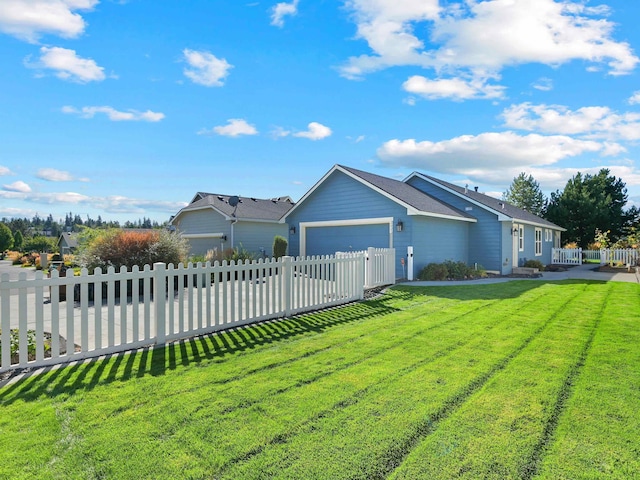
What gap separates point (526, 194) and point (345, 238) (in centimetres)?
4577

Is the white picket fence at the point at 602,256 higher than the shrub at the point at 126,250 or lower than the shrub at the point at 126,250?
lower

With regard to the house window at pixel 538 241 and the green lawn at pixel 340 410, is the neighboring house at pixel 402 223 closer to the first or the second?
the house window at pixel 538 241

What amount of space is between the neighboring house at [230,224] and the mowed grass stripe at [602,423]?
16338mm

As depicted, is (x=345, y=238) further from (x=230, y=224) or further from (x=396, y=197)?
(x=230, y=224)

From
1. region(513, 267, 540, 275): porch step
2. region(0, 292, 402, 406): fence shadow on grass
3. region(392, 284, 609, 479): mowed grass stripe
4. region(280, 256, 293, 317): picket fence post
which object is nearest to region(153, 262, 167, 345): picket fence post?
region(0, 292, 402, 406): fence shadow on grass

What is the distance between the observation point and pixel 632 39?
34.9 ft

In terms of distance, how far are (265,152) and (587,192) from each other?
2984 centimetres

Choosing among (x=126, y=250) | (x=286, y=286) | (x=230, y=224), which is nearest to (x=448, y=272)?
(x=286, y=286)

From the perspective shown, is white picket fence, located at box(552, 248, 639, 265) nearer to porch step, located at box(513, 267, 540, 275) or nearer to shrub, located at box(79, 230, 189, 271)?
porch step, located at box(513, 267, 540, 275)

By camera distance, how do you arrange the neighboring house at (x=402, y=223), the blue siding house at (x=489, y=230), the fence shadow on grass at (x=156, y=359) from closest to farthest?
1. the fence shadow on grass at (x=156, y=359)
2. the neighboring house at (x=402, y=223)
3. the blue siding house at (x=489, y=230)

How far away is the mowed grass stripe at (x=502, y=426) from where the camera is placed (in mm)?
2438

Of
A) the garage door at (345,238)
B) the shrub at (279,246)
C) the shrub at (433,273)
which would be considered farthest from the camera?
the shrub at (279,246)

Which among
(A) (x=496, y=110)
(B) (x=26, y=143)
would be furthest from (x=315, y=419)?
(B) (x=26, y=143)

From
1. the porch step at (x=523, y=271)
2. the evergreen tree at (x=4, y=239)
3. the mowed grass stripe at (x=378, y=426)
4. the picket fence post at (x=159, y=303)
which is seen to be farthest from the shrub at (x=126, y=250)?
the evergreen tree at (x=4, y=239)
